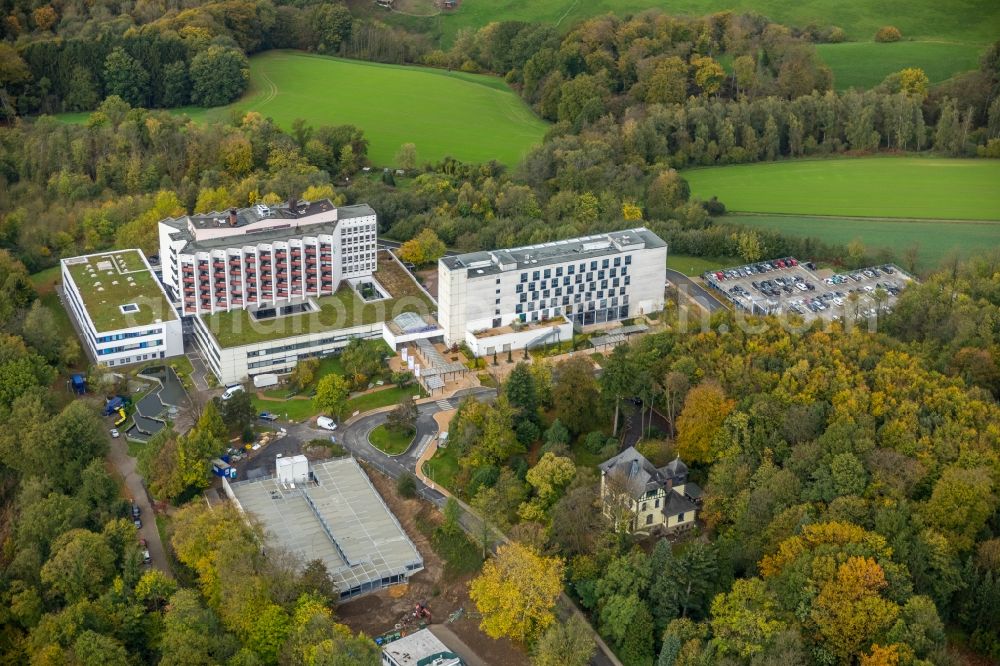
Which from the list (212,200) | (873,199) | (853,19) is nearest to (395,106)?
(212,200)

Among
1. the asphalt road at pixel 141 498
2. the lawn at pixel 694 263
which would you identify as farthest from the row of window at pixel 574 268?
the asphalt road at pixel 141 498

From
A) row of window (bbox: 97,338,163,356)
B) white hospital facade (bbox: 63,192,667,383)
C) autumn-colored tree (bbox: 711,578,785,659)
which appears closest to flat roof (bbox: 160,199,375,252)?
white hospital facade (bbox: 63,192,667,383)

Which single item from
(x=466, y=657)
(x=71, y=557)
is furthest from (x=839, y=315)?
(x=71, y=557)

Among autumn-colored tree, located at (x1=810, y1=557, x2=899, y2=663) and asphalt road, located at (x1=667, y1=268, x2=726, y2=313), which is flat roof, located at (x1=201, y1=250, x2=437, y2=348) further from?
autumn-colored tree, located at (x1=810, y1=557, x2=899, y2=663)

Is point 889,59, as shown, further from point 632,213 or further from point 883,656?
point 883,656

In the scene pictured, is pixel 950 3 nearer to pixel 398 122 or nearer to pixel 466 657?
pixel 398 122

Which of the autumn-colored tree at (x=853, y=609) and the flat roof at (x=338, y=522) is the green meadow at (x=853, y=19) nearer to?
the flat roof at (x=338, y=522)
